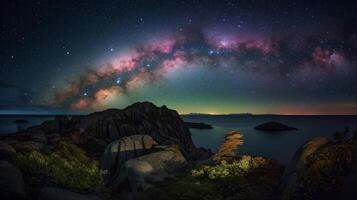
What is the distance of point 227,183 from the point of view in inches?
480

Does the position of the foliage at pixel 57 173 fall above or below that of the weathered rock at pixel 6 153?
below

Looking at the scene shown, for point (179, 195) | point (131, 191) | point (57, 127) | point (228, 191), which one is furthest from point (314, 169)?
point (57, 127)

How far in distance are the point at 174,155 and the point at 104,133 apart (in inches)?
767

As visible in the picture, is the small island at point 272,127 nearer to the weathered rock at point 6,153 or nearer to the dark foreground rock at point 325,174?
the dark foreground rock at point 325,174

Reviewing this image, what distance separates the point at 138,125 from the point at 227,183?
89.4 feet

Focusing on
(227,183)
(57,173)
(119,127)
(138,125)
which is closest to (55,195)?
(57,173)

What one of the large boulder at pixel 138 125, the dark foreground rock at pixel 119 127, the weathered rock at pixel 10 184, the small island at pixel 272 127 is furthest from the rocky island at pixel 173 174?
the small island at pixel 272 127

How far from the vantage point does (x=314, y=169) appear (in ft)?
31.9

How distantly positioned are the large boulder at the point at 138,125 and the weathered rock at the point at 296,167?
2050 centimetres

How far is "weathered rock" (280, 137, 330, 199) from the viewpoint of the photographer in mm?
10188

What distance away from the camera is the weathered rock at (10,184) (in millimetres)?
8164

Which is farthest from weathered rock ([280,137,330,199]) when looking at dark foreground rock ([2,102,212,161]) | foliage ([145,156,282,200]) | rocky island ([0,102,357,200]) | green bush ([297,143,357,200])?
dark foreground rock ([2,102,212,161])

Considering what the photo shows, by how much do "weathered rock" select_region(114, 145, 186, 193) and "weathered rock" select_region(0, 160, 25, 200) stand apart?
602cm

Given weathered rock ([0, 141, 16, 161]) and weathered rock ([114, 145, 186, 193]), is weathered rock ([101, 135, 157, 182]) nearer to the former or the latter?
weathered rock ([114, 145, 186, 193])
